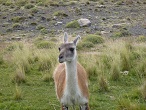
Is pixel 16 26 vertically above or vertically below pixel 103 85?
below

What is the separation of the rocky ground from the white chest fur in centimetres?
1315

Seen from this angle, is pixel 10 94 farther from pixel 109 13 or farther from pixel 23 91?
pixel 109 13

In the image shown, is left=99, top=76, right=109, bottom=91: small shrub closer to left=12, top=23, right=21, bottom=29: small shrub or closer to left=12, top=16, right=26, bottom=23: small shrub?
left=12, top=23, right=21, bottom=29: small shrub

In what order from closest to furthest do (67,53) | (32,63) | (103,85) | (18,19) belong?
(67,53) < (103,85) < (32,63) < (18,19)

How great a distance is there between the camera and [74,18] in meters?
25.2

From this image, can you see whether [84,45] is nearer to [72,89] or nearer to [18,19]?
[72,89]

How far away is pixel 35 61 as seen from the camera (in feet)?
37.4

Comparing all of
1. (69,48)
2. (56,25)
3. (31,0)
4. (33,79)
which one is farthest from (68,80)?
(31,0)

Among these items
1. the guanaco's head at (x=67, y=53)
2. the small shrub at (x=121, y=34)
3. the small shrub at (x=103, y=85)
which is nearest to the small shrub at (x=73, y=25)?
the small shrub at (x=121, y=34)

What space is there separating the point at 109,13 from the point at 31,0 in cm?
1437

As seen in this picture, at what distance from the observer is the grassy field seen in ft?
22.8

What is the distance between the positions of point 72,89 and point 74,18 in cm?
2005

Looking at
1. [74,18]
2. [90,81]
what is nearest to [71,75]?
[90,81]

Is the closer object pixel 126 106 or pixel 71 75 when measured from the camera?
pixel 71 75
